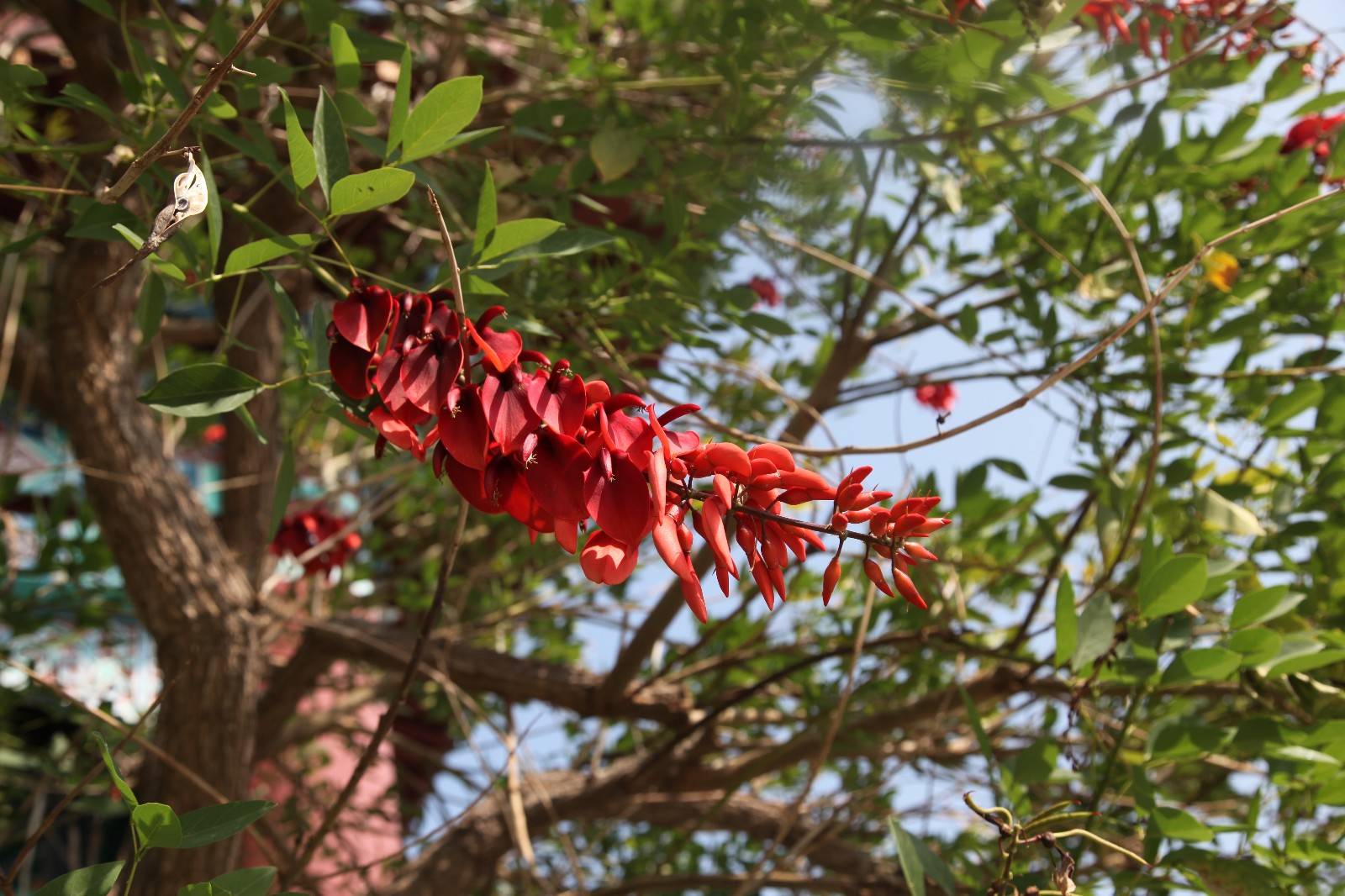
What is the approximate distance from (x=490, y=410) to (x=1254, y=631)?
623 millimetres

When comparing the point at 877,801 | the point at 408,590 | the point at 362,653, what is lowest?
the point at 877,801

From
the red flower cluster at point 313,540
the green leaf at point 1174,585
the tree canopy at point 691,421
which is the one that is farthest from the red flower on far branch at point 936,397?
the green leaf at point 1174,585

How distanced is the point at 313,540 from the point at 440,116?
985 millimetres

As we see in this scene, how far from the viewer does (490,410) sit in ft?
1.64

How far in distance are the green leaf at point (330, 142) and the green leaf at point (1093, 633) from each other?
62cm

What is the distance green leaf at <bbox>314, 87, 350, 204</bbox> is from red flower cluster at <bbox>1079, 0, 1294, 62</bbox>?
27.8 inches

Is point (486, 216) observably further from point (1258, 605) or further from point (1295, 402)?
point (1295, 402)

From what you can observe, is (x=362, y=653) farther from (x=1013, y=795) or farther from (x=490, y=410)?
(x=490, y=410)

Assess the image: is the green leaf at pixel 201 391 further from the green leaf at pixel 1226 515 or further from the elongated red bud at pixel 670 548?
the green leaf at pixel 1226 515

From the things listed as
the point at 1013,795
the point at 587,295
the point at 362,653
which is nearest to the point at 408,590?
the point at 362,653

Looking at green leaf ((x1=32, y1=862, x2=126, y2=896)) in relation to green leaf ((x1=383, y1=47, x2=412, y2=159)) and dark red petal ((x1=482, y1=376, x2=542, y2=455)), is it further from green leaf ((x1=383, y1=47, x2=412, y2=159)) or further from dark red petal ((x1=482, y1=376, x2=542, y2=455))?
green leaf ((x1=383, y1=47, x2=412, y2=159))

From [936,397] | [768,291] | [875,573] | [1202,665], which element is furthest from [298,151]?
[936,397]

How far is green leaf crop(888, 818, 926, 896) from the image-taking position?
2.46ft

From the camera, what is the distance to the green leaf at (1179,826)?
0.78 metres
